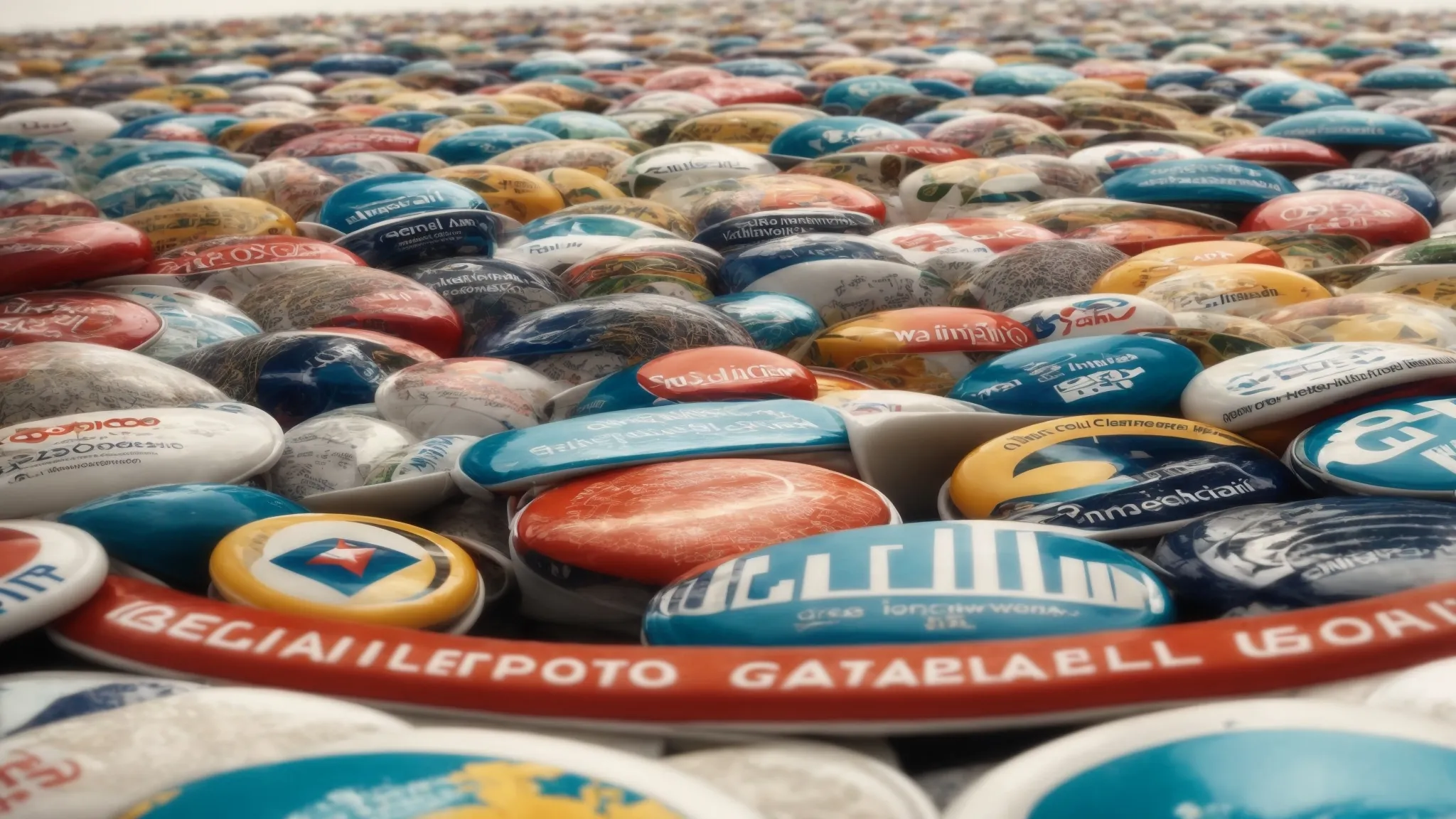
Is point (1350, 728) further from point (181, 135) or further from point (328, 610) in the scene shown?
point (181, 135)

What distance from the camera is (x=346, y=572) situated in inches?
43.4

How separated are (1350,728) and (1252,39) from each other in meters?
6.92

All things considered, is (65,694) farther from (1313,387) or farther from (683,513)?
(1313,387)

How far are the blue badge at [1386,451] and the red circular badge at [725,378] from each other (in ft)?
1.89

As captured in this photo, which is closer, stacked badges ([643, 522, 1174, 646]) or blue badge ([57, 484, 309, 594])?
stacked badges ([643, 522, 1174, 646])

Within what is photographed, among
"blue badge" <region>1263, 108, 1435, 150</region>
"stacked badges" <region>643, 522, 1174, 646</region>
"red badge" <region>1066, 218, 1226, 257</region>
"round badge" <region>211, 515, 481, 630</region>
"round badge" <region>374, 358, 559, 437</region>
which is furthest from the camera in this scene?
"blue badge" <region>1263, 108, 1435, 150</region>

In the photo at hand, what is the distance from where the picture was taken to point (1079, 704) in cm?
88

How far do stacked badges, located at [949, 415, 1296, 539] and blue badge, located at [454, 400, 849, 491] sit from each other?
0.18 meters

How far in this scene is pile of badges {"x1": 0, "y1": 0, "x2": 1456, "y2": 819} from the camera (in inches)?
31.6

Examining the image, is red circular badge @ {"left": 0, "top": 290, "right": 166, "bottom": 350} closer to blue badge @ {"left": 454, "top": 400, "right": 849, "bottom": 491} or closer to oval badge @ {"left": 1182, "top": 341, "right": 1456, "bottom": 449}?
blue badge @ {"left": 454, "top": 400, "right": 849, "bottom": 491}

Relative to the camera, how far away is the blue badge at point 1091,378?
1540 mm

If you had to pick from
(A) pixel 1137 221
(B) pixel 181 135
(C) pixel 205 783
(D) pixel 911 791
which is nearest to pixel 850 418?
(D) pixel 911 791

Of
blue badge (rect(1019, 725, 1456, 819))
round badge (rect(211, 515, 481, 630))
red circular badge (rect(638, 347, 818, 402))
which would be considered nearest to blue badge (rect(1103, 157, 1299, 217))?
red circular badge (rect(638, 347, 818, 402))

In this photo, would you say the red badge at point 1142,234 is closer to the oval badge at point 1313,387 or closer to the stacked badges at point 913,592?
the oval badge at point 1313,387
